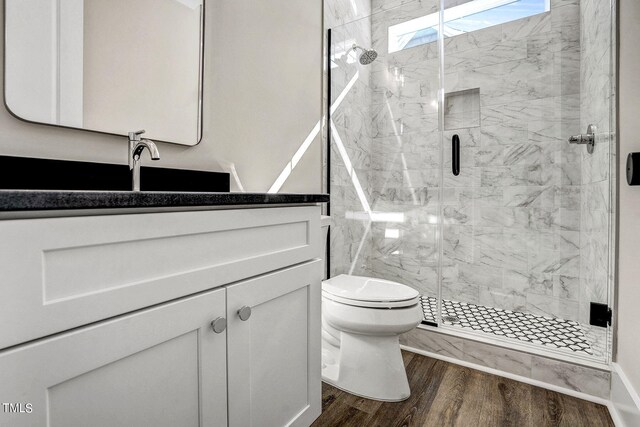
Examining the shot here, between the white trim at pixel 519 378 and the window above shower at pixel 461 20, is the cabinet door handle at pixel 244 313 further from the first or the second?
the window above shower at pixel 461 20

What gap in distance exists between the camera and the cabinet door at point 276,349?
0.77 m

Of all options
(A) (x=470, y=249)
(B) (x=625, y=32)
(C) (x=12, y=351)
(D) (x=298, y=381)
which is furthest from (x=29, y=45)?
(A) (x=470, y=249)

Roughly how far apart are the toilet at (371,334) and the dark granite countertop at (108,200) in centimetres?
87

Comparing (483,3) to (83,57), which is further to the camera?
(483,3)

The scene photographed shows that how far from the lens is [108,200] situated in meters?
0.53

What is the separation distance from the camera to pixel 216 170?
55.0 inches

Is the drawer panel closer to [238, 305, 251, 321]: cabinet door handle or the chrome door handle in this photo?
[238, 305, 251, 321]: cabinet door handle

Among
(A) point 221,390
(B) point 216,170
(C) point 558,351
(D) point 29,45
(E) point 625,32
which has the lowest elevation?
(C) point 558,351

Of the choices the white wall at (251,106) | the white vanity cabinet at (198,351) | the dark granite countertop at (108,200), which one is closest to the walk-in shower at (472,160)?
the white wall at (251,106)

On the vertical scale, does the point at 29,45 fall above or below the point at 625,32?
below

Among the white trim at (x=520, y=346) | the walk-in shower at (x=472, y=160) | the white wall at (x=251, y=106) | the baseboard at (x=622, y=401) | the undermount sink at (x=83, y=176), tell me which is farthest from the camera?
the walk-in shower at (x=472, y=160)

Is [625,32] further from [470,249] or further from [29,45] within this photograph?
[29,45]

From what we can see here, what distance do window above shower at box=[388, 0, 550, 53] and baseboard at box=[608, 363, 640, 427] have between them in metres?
2.28

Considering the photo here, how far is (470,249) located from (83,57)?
2.55m
